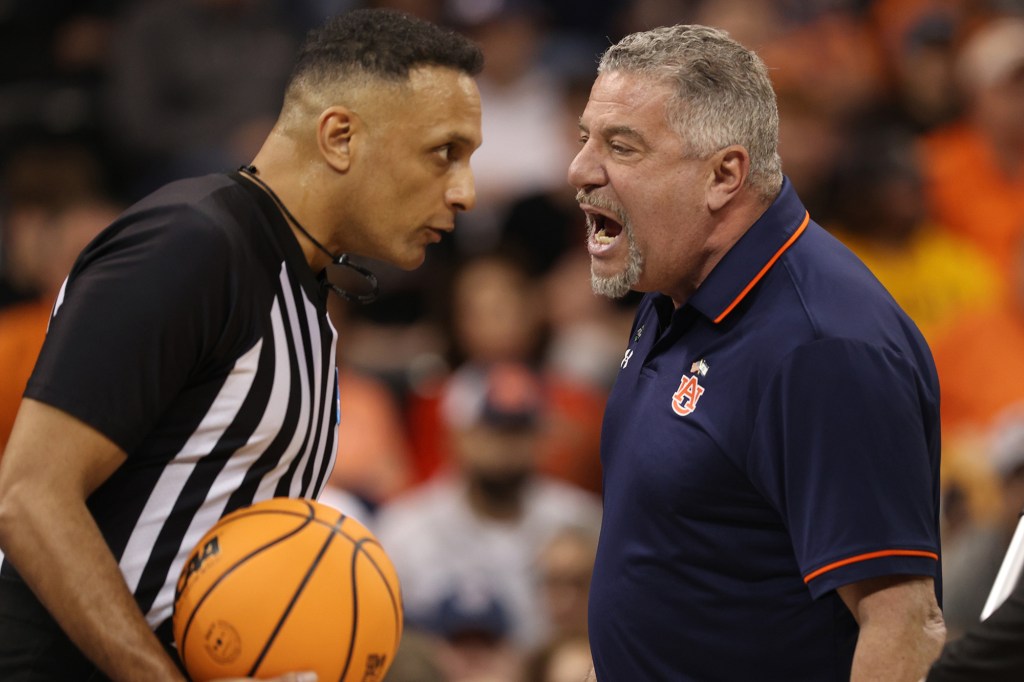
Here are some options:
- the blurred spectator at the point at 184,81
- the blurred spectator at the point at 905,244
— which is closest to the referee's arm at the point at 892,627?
the blurred spectator at the point at 905,244

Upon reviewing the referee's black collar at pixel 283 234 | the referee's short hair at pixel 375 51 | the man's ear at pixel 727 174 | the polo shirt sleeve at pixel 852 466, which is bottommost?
the polo shirt sleeve at pixel 852 466

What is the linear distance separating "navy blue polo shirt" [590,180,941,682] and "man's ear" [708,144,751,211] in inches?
3.7

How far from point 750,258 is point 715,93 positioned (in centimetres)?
35

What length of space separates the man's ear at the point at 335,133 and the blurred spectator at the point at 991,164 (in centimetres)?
512

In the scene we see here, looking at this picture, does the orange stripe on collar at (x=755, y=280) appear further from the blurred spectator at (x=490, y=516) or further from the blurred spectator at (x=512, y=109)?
the blurred spectator at (x=512, y=109)

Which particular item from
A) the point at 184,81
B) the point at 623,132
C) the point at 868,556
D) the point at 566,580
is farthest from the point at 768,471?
the point at 184,81

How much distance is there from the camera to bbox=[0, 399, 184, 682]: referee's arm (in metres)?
2.66

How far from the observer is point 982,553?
5508 mm

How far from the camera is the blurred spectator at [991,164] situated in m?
7.62

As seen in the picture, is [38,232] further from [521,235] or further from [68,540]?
[68,540]

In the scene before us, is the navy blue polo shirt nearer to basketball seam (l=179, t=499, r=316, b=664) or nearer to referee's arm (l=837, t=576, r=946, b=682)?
referee's arm (l=837, t=576, r=946, b=682)

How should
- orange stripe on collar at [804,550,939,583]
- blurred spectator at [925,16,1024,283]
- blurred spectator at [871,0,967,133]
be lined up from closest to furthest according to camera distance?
1. orange stripe on collar at [804,550,939,583]
2. blurred spectator at [925,16,1024,283]
3. blurred spectator at [871,0,967,133]

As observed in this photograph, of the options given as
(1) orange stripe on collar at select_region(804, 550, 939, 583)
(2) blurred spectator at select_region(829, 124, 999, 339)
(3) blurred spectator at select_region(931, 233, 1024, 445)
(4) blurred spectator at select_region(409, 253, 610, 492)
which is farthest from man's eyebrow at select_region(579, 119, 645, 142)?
(2) blurred spectator at select_region(829, 124, 999, 339)

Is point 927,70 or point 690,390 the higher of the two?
point 690,390
